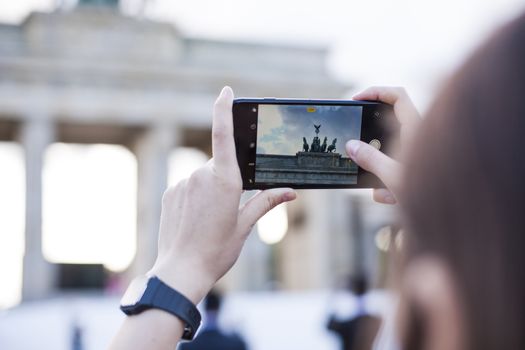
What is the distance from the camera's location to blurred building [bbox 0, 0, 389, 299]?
3678 centimetres

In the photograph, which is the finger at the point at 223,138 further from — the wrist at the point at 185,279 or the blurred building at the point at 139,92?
the blurred building at the point at 139,92

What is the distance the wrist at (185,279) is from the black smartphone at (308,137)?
707mm

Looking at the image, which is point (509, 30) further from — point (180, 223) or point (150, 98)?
point (150, 98)


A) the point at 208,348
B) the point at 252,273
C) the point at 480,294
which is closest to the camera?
the point at 480,294

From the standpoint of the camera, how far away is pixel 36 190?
3694 centimetres

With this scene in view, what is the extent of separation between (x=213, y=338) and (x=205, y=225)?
18.9ft

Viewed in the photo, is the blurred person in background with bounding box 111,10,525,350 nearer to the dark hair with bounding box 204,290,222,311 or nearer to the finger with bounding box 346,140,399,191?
the finger with bounding box 346,140,399,191

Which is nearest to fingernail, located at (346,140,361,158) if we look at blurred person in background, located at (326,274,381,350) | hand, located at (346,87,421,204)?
hand, located at (346,87,421,204)

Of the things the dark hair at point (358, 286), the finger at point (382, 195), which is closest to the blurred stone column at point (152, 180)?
the dark hair at point (358, 286)

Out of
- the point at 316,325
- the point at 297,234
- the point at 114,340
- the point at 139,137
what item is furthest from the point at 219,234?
the point at 297,234

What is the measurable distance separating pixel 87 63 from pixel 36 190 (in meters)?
6.06

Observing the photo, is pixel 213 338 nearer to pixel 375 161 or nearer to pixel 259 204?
pixel 259 204

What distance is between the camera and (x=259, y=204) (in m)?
2.35

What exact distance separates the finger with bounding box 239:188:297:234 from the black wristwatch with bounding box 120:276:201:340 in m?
0.30
